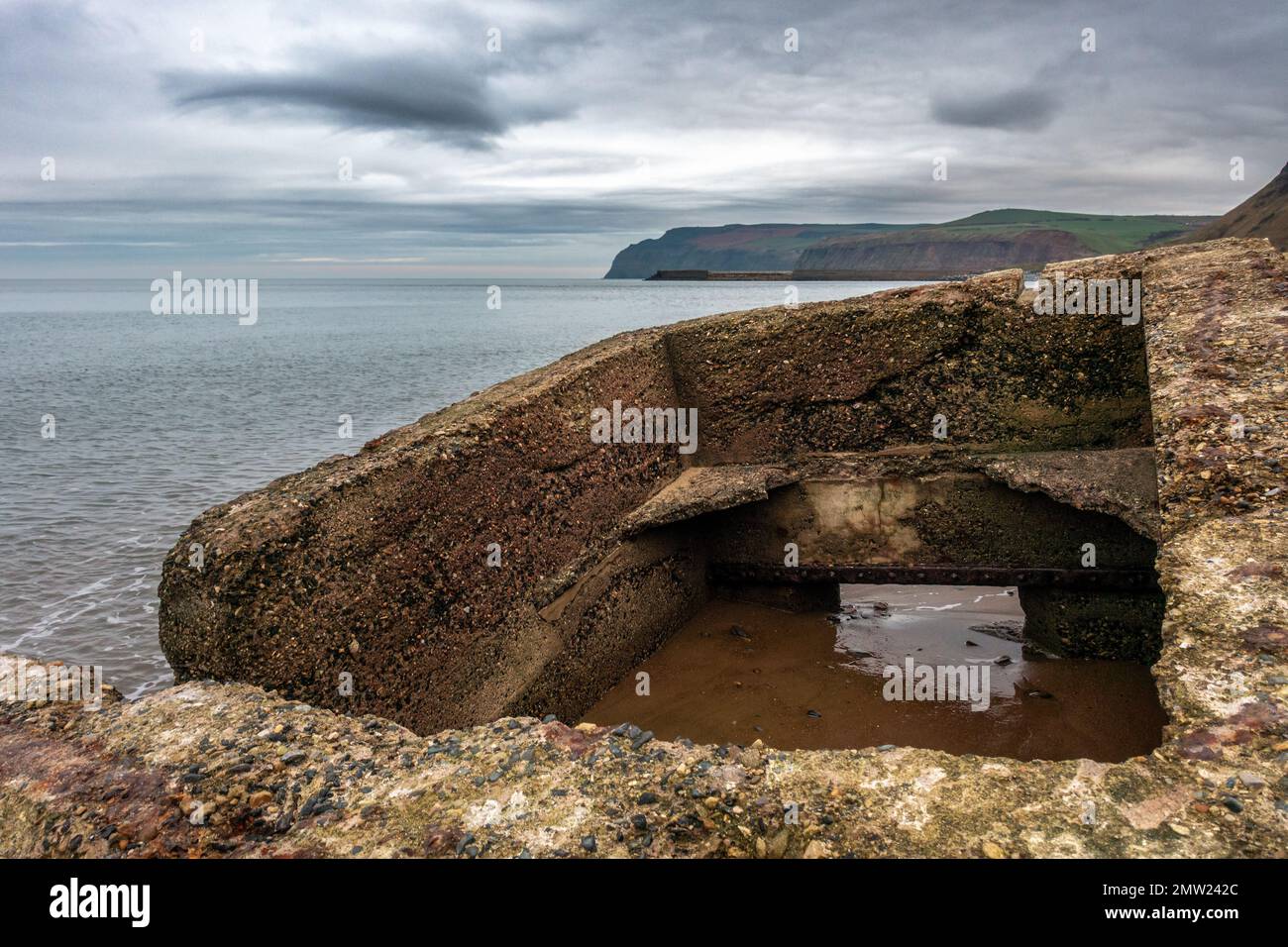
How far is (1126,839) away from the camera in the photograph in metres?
2.05

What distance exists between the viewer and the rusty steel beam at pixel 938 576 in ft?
18.9

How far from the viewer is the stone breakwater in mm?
2365

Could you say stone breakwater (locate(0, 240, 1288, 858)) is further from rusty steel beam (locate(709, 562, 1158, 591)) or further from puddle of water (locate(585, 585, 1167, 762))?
puddle of water (locate(585, 585, 1167, 762))

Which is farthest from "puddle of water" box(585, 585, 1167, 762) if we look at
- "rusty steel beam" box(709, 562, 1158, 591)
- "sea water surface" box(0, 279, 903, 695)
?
"sea water surface" box(0, 279, 903, 695)

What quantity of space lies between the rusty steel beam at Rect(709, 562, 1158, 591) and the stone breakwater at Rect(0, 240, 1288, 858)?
80mm

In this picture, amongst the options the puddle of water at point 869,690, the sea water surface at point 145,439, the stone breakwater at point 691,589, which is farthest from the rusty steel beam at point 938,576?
the sea water surface at point 145,439

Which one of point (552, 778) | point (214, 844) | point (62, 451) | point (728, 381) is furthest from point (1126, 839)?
point (62, 451)

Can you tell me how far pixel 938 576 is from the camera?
6.25 meters

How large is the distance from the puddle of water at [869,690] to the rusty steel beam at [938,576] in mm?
340

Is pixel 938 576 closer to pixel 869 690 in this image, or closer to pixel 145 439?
pixel 869 690

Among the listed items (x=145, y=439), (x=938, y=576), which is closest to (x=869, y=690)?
(x=938, y=576)

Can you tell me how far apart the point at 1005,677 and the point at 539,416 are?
3.86 metres

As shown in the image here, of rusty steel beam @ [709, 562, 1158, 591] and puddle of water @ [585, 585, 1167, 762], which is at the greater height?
rusty steel beam @ [709, 562, 1158, 591]
